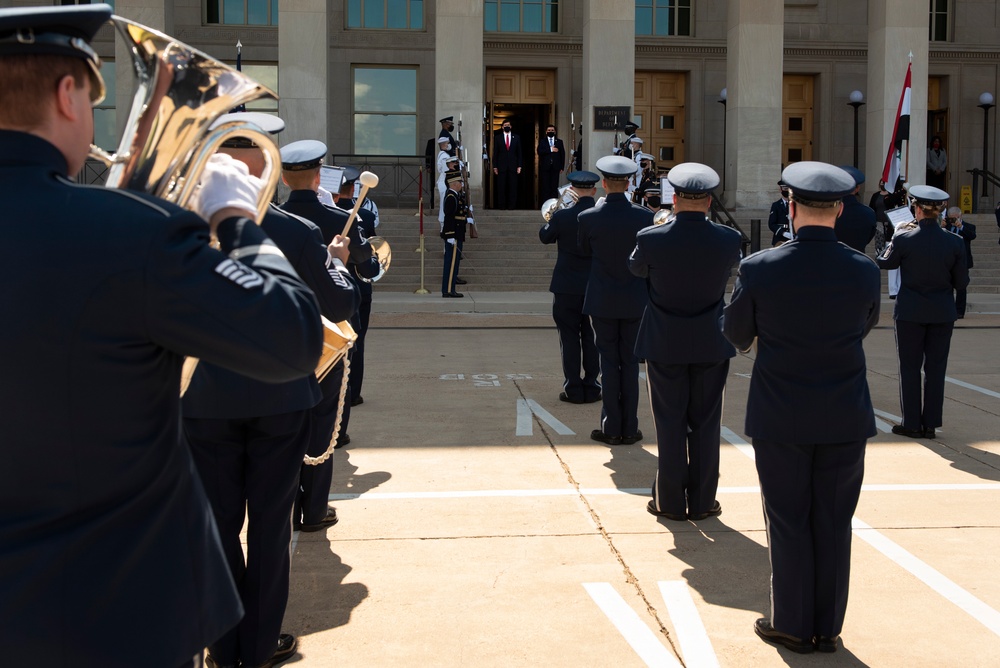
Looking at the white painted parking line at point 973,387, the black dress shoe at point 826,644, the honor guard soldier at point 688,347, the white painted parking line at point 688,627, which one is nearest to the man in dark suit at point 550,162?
the white painted parking line at point 973,387

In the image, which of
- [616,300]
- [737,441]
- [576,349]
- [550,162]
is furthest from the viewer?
[550,162]

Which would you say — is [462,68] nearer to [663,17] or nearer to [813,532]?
[663,17]

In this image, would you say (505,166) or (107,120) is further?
(107,120)

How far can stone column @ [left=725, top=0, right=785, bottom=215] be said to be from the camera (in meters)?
23.2

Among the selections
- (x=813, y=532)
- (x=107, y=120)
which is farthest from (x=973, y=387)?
(x=107, y=120)

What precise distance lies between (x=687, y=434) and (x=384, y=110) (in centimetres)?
2352

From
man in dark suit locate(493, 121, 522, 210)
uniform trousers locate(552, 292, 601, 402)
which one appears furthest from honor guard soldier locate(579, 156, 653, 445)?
man in dark suit locate(493, 121, 522, 210)

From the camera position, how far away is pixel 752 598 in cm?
492

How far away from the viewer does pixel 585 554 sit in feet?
18.0

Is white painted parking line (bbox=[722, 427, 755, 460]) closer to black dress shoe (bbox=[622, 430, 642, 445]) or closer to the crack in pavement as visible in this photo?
black dress shoe (bbox=[622, 430, 642, 445])

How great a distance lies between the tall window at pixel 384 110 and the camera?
93.0ft

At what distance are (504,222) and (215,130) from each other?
20.1 meters

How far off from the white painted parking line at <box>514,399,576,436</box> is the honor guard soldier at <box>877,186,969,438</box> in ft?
8.83

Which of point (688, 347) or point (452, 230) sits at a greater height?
point (452, 230)
